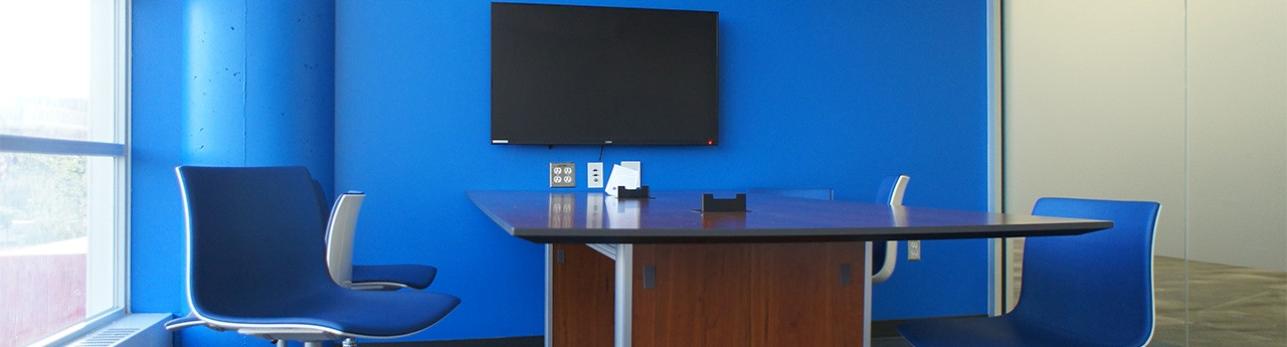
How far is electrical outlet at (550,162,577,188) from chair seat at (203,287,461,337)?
1.70 m

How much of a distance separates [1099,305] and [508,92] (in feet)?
9.03

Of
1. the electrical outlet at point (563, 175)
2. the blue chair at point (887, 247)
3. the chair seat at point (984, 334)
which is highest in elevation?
the electrical outlet at point (563, 175)

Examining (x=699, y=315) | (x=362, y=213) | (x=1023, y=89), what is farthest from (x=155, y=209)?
(x=1023, y=89)

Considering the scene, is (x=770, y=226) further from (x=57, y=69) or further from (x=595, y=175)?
(x=57, y=69)

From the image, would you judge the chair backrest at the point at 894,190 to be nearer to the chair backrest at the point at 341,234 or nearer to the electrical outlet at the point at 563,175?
the electrical outlet at the point at 563,175

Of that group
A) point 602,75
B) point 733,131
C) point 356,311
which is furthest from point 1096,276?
point 602,75

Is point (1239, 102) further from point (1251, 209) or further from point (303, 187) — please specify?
point (303, 187)

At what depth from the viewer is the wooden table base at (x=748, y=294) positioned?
2070 mm

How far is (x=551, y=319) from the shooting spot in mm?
3443

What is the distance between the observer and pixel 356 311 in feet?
8.02

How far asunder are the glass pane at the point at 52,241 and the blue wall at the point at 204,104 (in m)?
0.17

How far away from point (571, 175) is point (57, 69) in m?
2.11

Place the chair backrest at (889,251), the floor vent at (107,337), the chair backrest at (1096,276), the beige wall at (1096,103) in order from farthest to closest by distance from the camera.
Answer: the beige wall at (1096,103) → the chair backrest at (889,251) → the floor vent at (107,337) → the chair backrest at (1096,276)

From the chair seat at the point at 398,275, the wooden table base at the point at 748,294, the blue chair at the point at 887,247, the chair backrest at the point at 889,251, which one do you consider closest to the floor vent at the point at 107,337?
the chair seat at the point at 398,275
